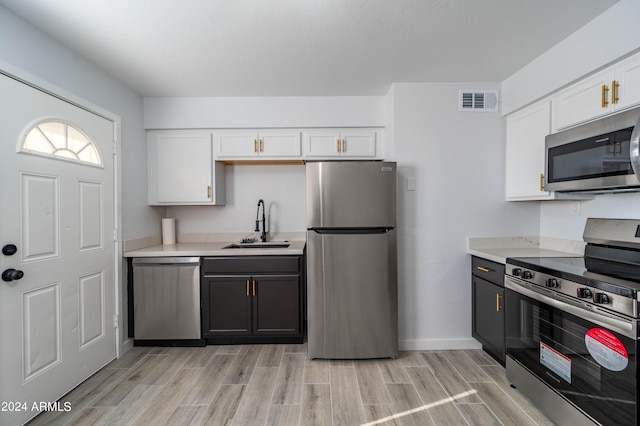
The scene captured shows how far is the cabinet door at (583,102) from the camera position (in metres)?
1.75

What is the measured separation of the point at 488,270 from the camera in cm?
238

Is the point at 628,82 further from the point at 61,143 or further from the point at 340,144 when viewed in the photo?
the point at 61,143

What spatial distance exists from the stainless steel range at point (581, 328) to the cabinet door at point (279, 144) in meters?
2.10

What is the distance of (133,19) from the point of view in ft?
5.76

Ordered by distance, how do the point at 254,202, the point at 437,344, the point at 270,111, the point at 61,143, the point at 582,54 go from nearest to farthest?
the point at 582,54 < the point at 61,143 < the point at 437,344 < the point at 270,111 < the point at 254,202

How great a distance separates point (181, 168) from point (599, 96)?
11.1ft

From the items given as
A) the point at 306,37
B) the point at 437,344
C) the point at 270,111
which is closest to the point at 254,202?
the point at 270,111

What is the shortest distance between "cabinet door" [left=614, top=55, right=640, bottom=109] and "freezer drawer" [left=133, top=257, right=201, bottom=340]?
3201 mm

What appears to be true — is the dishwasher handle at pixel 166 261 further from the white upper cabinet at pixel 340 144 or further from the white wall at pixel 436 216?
the white wall at pixel 436 216

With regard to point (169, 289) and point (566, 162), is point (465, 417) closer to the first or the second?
point (566, 162)

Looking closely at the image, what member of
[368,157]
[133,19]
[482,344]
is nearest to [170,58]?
[133,19]

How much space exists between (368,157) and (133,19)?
2.11 metres

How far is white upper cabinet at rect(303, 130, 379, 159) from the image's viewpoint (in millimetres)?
2977

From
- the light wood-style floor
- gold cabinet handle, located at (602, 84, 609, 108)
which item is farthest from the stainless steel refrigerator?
gold cabinet handle, located at (602, 84, 609, 108)
